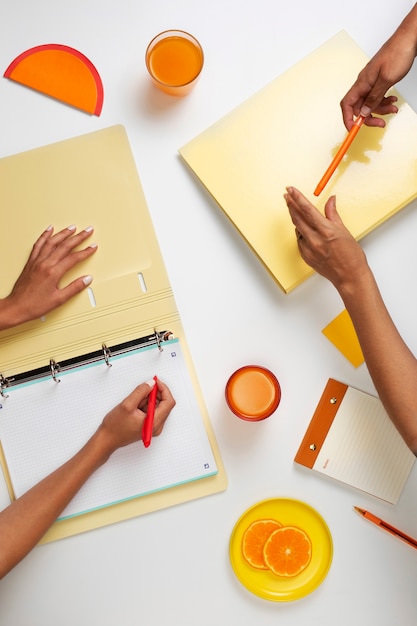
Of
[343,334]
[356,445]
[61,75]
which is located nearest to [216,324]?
[343,334]

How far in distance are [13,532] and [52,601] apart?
178 millimetres

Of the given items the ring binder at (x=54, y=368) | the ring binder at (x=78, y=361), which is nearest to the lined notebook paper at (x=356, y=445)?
the ring binder at (x=78, y=361)

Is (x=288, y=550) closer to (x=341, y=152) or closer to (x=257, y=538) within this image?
(x=257, y=538)

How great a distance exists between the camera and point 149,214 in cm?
128

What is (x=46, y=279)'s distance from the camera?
124 centimetres

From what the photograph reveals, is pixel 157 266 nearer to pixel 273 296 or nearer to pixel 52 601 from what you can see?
pixel 273 296

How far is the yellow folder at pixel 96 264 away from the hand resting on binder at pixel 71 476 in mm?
76

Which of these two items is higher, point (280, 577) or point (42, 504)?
point (42, 504)

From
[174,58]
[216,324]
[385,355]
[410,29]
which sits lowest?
[385,355]

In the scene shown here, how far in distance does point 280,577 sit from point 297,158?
0.80 meters

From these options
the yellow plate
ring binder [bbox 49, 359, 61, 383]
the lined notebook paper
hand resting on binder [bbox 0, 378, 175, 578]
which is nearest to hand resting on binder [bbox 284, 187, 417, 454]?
the lined notebook paper

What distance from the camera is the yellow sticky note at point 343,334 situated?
127 cm

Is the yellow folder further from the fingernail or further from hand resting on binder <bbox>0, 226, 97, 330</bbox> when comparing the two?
the fingernail

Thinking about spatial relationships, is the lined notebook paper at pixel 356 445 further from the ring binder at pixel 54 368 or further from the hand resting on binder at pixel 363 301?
the ring binder at pixel 54 368
